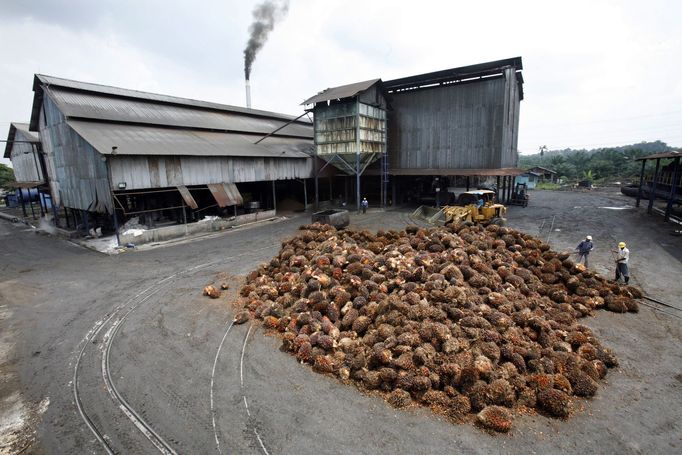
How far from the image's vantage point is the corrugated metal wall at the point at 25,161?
3450 cm

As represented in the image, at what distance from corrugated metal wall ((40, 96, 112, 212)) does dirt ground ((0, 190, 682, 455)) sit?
30.5 ft

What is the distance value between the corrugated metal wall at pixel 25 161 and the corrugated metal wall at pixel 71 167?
4989 mm

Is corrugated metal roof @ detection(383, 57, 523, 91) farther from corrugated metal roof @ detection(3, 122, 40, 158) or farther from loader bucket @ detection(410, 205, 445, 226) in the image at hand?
corrugated metal roof @ detection(3, 122, 40, 158)

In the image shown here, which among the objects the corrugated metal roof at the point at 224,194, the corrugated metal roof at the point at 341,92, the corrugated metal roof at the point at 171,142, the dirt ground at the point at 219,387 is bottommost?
the dirt ground at the point at 219,387

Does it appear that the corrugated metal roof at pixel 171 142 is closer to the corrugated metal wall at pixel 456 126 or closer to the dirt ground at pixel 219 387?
the dirt ground at pixel 219 387

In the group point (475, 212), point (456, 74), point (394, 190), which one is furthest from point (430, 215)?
point (456, 74)

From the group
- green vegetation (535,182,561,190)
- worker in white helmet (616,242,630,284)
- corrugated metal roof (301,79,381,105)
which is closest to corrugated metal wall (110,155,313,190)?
corrugated metal roof (301,79,381,105)

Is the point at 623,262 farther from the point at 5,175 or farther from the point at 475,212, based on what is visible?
the point at 5,175

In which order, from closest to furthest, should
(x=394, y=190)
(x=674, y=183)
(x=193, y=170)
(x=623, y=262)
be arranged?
(x=623, y=262)
(x=674, y=183)
(x=193, y=170)
(x=394, y=190)

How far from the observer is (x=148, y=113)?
3133cm

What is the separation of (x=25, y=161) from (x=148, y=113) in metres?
18.6

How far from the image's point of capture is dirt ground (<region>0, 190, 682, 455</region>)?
6.91 metres

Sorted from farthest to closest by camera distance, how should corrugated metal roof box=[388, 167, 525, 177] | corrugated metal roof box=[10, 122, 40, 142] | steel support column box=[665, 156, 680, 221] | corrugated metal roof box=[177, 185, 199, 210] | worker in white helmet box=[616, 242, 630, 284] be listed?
corrugated metal roof box=[10, 122, 40, 142] < corrugated metal roof box=[388, 167, 525, 177] < corrugated metal roof box=[177, 185, 199, 210] < steel support column box=[665, 156, 680, 221] < worker in white helmet box=[616, 242, 630, 284]

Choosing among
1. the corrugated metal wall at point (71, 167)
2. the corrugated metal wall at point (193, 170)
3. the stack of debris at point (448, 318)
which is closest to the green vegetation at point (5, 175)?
the corrugated metal wall at point (71, 167)
